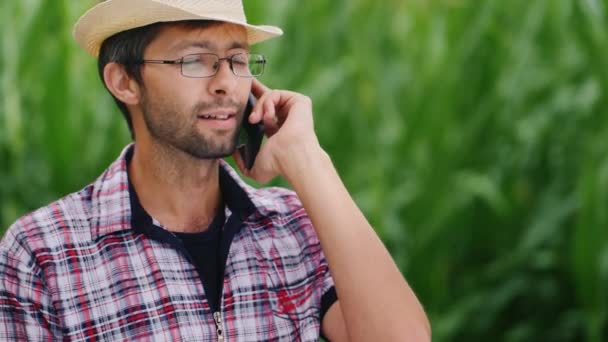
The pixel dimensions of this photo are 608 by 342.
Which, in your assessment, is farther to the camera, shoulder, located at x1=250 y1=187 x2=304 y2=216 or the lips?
shoulder, located at x1=250 y1=187 x2=304 y2=216

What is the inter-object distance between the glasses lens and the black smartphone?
18 cm

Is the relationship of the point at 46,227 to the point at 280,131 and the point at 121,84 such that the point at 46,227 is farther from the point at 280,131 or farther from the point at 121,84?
the point at 280,131

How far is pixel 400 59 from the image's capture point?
3.53 metres

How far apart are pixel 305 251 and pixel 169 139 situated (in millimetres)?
342

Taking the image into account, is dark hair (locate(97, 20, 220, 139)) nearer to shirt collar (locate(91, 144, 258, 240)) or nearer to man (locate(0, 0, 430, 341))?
man (locate(0, 0, 430, 341))

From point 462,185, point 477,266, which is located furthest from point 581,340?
point 462,185

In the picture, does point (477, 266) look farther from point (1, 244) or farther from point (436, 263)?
point (1, 244)

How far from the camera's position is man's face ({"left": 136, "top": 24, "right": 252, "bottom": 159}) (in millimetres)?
1567

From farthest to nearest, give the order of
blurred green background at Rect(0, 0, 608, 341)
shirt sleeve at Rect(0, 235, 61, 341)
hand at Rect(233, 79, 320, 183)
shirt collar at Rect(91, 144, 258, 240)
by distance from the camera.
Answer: blurred green background at Rect(0, 0, 608, 341) → hand at Rect(233, 79, 320, 183) → shirt collar at Rect(91, 144, 258, 240) → shirt sleeve at Rect(0, 235, 61, 341)

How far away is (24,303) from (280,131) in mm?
522

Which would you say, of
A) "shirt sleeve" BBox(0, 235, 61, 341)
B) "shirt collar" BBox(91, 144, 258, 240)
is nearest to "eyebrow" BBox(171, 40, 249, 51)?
"shirt collar" BBox(91, 144, 258, 240)

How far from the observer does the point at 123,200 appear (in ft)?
5.31

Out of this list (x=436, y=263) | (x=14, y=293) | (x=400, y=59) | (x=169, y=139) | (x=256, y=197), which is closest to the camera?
(x=14, y=293)

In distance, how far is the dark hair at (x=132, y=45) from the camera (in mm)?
1577
